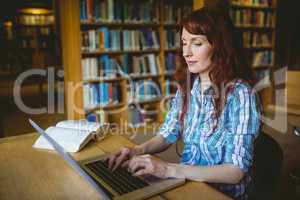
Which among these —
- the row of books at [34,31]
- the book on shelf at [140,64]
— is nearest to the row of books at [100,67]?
the book on shelf at [140,64]

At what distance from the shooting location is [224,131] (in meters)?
1.14

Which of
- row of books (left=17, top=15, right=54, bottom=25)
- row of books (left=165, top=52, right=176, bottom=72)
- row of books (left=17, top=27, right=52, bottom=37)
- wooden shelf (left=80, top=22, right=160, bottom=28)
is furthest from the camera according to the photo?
row of books (left=17, top=15, right=54, bottom=25)

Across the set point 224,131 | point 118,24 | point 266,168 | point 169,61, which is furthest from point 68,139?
point 169,61

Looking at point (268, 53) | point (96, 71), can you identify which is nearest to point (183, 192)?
point (96, 71)

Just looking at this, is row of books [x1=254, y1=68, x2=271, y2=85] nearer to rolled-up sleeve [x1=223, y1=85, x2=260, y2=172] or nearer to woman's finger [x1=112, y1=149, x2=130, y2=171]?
rolled-up sleeve [x1=223, y1=85, x2=260, y2=172]

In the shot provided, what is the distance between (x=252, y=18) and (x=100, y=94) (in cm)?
291

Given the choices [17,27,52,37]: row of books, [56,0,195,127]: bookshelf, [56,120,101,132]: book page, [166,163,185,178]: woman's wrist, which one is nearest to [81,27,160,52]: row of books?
[56,0,195,127]: bookshelf

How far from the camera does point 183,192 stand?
85 cm

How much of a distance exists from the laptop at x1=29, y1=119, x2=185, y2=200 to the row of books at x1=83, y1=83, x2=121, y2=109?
2.44 m

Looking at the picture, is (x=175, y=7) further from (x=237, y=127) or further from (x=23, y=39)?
(x=23, y=39)

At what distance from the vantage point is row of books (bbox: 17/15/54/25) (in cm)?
974

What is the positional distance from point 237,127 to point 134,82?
281 centimetres

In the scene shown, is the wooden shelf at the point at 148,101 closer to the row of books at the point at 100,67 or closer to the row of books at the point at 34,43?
the row of books at the point at 100,67

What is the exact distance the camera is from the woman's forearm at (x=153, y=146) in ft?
4.19
